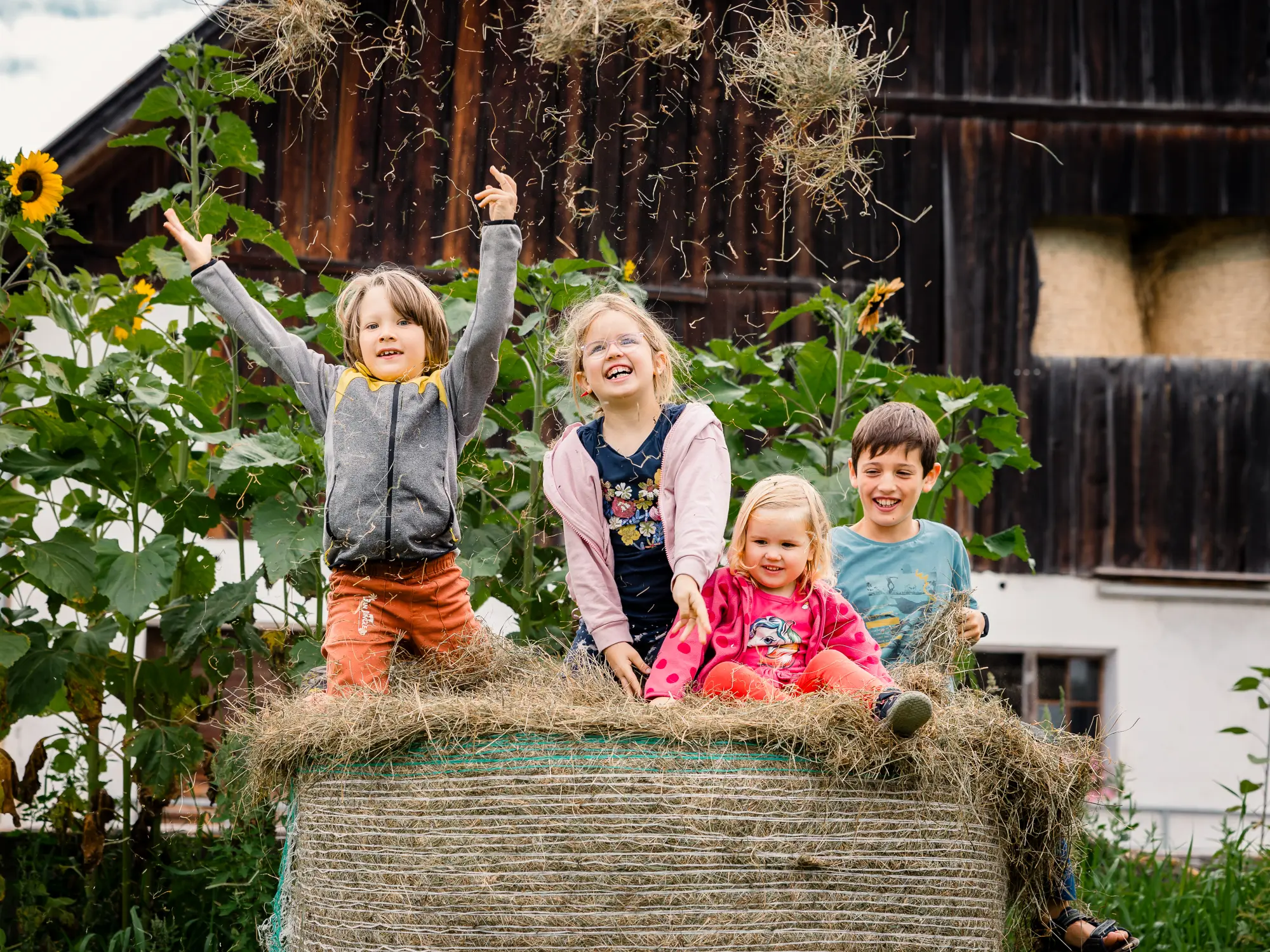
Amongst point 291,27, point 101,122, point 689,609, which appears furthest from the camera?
point 101,122

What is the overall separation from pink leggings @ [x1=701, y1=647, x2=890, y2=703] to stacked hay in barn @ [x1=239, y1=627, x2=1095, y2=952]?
6.8 inches

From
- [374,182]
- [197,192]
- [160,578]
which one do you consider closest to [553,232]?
[374,182]

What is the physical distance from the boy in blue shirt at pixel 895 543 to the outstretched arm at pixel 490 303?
0.87 metres

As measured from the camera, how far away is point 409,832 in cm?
206

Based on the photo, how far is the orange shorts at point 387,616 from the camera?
2559 millimetres

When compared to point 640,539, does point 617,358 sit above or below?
above

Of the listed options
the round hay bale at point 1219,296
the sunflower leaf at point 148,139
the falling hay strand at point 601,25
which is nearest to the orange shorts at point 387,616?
the sunflower leaf at point 148,139

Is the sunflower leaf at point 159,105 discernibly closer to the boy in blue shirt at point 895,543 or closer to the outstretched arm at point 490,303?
the outstretched arm at point 490,303

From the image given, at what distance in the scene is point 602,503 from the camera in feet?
8.91

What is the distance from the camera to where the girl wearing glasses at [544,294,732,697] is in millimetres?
2631

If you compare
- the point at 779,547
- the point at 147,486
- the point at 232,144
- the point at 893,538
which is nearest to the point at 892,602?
Answer: the point at 893,538

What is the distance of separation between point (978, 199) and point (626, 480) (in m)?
4.72

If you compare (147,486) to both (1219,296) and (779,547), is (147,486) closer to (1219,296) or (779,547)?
(779,547)

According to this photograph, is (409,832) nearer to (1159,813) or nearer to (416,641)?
(416,641)
